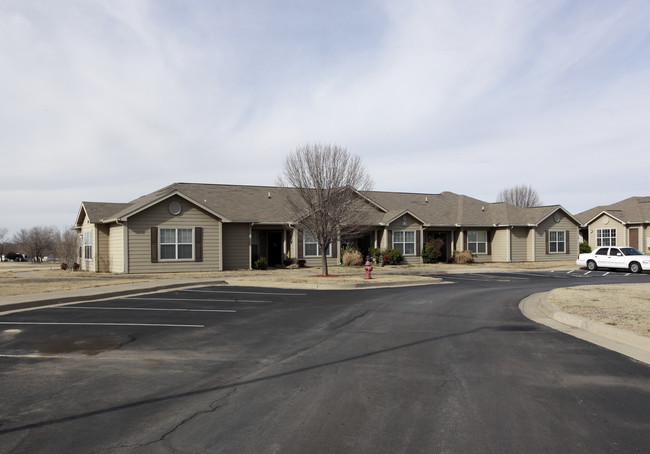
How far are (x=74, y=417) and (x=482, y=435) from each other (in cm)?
415

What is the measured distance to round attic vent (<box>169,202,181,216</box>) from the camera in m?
28.6

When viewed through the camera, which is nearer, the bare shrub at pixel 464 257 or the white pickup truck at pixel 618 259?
the white pickup truck at pixel 618 259

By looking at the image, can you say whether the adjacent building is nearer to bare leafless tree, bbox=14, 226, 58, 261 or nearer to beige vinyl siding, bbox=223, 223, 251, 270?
beige vinyl siding, bbox=223, 223, 251, 270

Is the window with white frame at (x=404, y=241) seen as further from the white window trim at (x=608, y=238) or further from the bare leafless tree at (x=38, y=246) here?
the bare leafless tree at (x=38, y=246)

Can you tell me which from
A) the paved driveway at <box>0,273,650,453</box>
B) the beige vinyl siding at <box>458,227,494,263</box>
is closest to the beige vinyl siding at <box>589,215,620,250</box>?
the beige vinyl siding at <box>458,227,494,263</box>

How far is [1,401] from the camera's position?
6152 mm

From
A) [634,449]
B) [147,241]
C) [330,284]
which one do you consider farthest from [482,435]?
[147,241]

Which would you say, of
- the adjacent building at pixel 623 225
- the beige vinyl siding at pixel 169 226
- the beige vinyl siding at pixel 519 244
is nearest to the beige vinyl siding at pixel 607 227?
the adjacent building at pixel 623 225

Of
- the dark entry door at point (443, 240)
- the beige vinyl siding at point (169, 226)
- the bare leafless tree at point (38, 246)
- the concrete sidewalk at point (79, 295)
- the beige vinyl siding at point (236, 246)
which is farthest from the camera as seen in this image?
the bare leafless tree at point (38, 246)

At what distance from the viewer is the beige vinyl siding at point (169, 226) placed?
27.9 meters

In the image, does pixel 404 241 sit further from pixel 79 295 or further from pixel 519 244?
pixel 79 295

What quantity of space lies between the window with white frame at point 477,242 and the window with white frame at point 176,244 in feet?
69.0

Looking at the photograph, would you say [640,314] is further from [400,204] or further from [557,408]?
[400,204]

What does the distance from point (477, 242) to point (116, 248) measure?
25.4m
